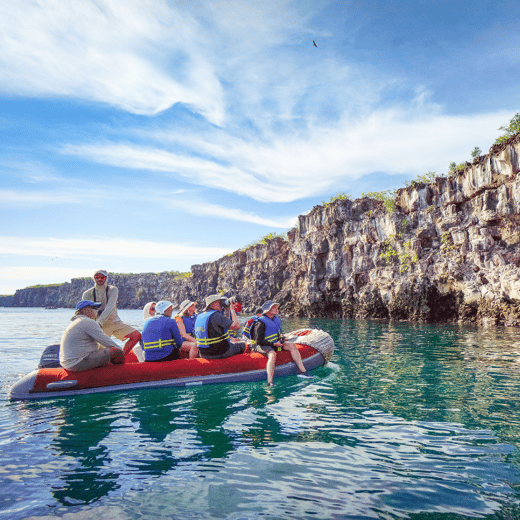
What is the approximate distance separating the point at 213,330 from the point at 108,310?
8.65 ft

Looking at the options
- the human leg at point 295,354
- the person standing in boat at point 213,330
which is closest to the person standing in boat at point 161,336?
the person standing in boat at point 213,330

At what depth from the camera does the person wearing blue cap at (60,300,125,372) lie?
24.6 ft

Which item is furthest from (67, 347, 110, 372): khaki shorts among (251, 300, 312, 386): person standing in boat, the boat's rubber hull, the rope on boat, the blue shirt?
the rope on boat

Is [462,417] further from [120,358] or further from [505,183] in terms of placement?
[505,183]

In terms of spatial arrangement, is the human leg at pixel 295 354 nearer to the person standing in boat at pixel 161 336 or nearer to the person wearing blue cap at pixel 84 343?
the person standing in boat at pixel 161 336

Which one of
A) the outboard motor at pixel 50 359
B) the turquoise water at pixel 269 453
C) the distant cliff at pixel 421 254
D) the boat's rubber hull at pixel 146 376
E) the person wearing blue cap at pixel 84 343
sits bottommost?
the turquoise water at pixel 269 453

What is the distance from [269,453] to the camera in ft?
15.8

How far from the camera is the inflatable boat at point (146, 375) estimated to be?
7762 millimetres

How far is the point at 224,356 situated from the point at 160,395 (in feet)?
6.15

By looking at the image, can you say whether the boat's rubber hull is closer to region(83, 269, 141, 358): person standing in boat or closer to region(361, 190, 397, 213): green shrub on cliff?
region(83, 269, 141, 358): person standing in boat

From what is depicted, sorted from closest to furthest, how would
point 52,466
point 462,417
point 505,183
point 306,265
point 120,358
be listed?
point 52,466 < point 462,417 < point 120,358 < point 505,183 < point 306,265

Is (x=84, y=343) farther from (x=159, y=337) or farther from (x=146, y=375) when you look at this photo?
(x=159, y=337)

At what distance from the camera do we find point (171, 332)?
8.88 m

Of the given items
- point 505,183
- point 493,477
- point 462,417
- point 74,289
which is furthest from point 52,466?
point 74,289
